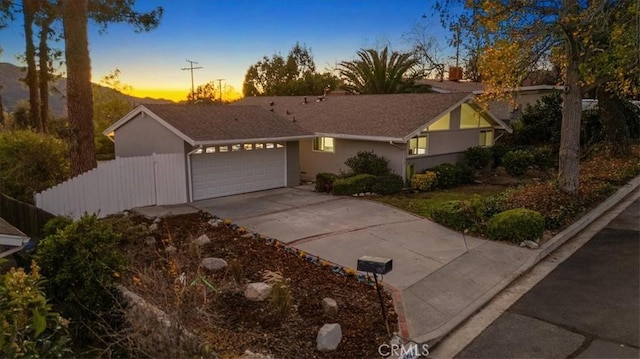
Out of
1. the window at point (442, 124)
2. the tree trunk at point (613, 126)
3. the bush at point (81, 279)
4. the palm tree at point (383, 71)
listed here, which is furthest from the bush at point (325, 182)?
the palm tree at point (383, 71)

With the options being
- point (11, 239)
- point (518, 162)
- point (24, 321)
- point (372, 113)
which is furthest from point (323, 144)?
point (24, 321)

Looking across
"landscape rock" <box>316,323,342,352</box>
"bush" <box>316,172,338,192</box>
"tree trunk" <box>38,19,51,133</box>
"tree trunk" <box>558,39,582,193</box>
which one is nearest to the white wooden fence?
"bush" <box>316,172,338,192</box>

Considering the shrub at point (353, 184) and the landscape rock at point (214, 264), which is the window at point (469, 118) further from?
the landscape rock at point (214, 264)

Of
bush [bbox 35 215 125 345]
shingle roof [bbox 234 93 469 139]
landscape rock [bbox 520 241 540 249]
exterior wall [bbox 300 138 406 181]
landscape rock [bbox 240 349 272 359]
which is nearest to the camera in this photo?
landscape rock [bbox 240 349 272 359]

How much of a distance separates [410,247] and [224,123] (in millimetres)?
9948

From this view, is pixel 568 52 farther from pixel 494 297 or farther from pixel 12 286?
pixel 12 286

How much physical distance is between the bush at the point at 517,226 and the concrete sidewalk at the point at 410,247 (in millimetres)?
302

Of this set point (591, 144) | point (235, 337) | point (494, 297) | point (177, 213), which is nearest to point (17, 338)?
point (235, 337)

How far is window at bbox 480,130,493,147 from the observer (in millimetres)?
21625

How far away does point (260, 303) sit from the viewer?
23.4 ft

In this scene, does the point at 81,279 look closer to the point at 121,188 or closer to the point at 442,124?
the point at 121,188

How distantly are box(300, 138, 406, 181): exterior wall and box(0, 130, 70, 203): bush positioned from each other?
1043 centimetres

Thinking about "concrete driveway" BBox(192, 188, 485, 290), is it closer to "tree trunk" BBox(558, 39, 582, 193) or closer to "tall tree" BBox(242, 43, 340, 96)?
"tree trunk" BBox(558, 39, 582, 193)

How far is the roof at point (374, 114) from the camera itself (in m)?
17.7
